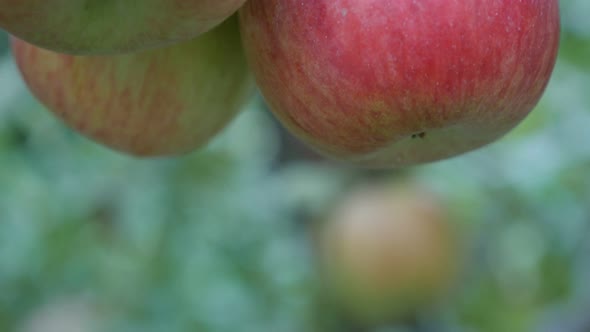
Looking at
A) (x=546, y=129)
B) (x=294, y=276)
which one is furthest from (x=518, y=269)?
(x=546, y=129)

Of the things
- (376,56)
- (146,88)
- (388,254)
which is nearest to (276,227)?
(388,254)

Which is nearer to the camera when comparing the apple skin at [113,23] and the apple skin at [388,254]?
the apple skin at [113,23]

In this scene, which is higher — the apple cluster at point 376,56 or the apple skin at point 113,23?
the apple skin at point 113,23

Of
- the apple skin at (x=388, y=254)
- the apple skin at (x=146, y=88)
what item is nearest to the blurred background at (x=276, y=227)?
the apple skin at (x=388, y=254)

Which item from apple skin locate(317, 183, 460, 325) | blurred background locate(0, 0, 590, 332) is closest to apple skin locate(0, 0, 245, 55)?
blurred background locate(0, 0, 590, 332)

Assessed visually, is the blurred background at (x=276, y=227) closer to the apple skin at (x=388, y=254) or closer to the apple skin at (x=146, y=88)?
the apple skin at (x=388, y=254)

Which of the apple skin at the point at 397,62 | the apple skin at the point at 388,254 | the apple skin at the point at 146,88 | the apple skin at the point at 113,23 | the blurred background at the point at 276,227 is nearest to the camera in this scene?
the apple skin at the point at 113,23

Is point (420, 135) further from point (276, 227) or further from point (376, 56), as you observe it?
point (276, 227)
